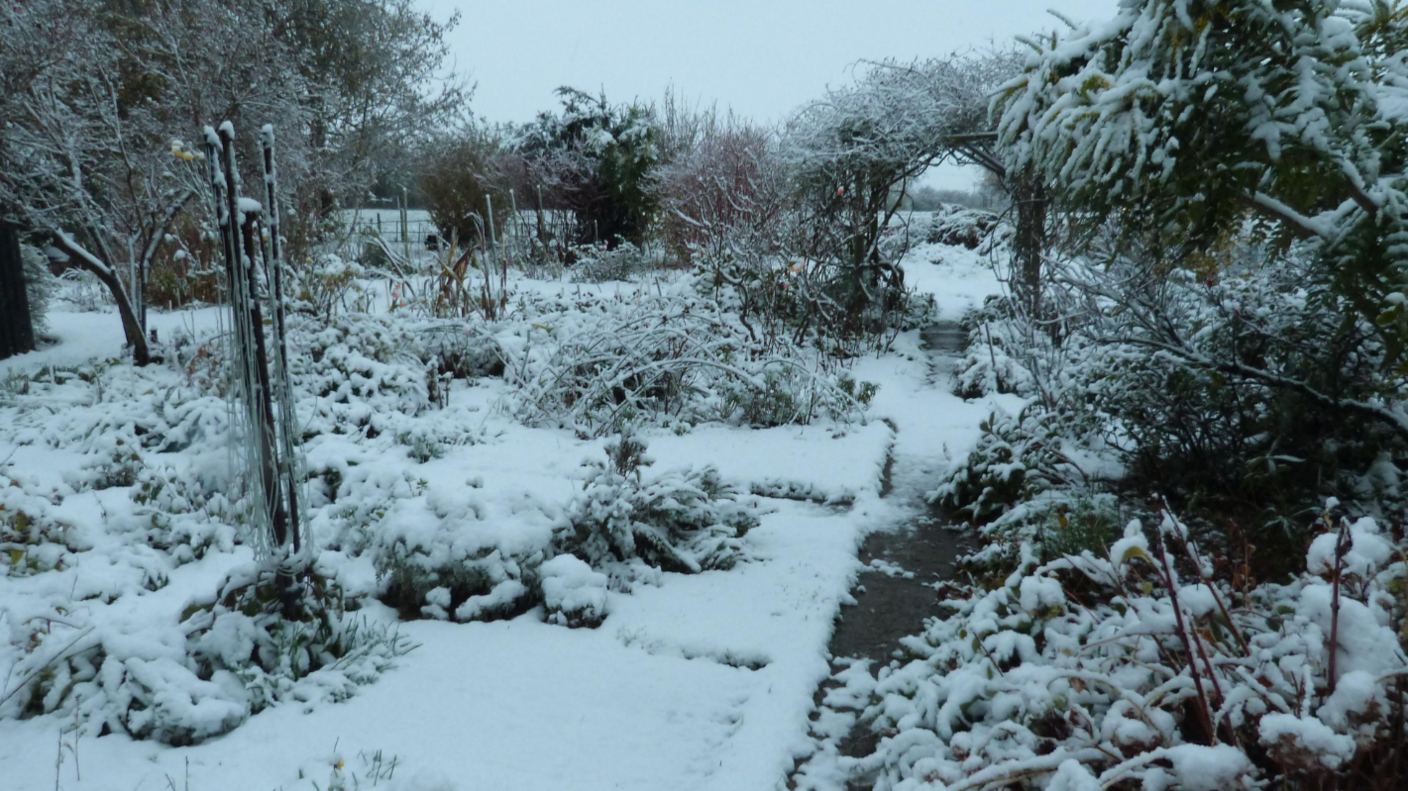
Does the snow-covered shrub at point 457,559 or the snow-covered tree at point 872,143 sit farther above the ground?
the snow-covered tree at point 872,143

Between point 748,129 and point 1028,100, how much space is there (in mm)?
12105

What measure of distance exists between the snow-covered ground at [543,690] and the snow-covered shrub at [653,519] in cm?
11

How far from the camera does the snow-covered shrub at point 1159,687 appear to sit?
1363 mm

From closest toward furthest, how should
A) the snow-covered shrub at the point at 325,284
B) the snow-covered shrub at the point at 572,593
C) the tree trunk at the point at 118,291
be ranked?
the snow-covered shrub at the point at 572,593
the tree trunk at the point at 118,291
the snow-covered shrub at the point at 325,284

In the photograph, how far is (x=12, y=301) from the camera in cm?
606

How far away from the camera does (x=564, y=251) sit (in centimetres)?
1419

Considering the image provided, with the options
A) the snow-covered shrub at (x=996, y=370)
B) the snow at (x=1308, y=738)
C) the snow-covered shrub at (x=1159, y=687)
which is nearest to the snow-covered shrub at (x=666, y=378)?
the snow-covered shrub at (x=996, y=370)

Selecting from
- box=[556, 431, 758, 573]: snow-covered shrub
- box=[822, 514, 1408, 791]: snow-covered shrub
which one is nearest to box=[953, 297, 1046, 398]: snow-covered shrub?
box=[556, 431, 758, 573]: snow-covered shrub

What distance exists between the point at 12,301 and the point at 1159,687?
780 centimetres

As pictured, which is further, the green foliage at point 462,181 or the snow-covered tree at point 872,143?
the green foliage at point 462,181

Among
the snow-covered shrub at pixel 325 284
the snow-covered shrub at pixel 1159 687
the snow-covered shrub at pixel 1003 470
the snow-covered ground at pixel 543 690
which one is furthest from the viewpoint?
the snow-covered shrub at pixel 325 284

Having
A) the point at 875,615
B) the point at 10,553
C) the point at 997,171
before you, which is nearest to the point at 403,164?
the point at 997,171

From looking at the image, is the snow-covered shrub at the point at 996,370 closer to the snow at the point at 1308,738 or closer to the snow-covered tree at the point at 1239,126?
the snow-covered tree at the point at 1239,126

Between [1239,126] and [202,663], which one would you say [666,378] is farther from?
[1239,126]
